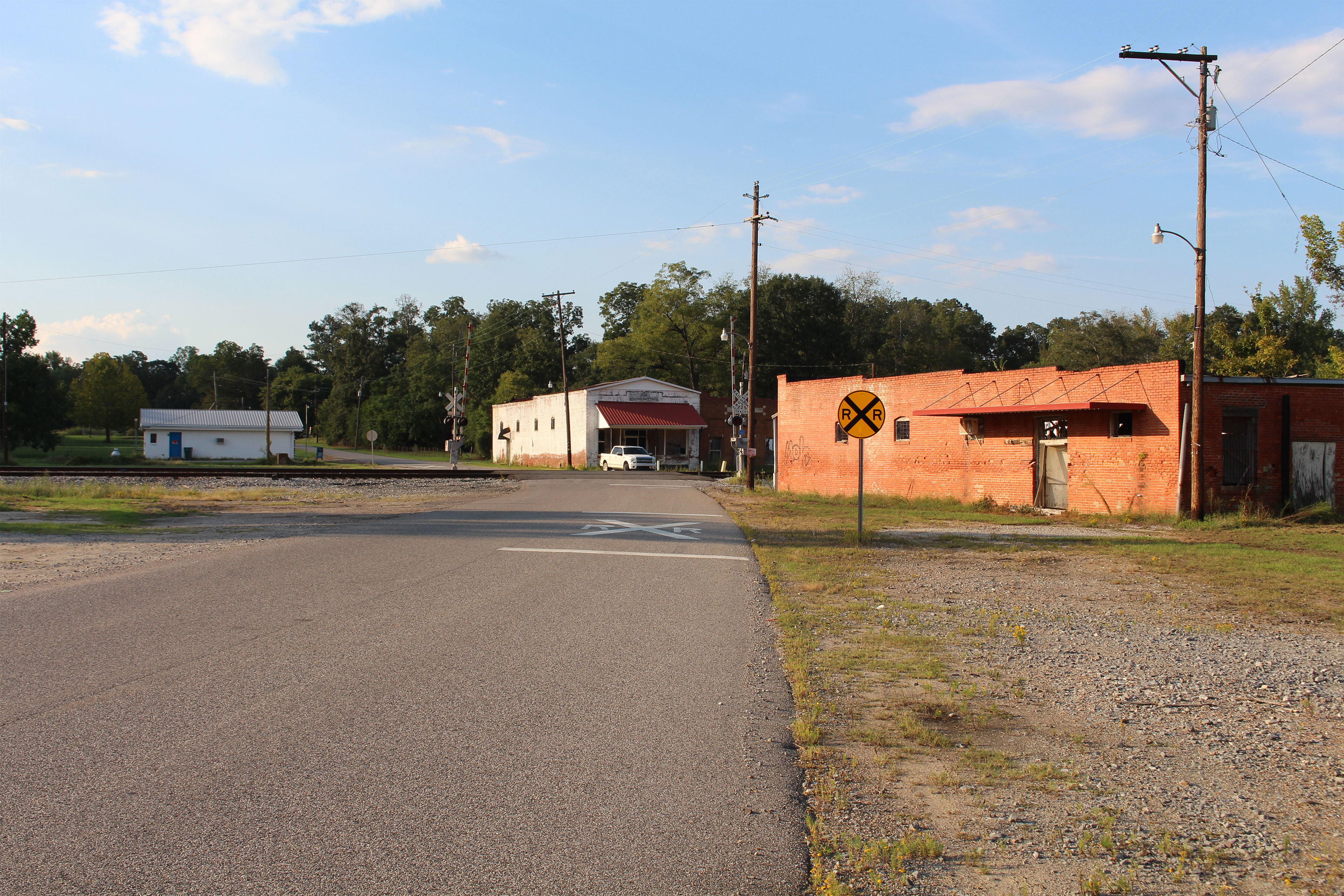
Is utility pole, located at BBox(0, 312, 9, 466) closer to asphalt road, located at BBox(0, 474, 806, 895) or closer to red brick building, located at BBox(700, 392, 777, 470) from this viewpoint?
red brick building, located at BBox(700, 392, 777, 470)

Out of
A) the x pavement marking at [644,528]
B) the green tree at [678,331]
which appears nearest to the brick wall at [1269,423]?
the x pavement marking at [644,528]

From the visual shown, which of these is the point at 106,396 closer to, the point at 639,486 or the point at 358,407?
the point at 358,407

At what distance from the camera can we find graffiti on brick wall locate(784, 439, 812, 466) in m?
34.8

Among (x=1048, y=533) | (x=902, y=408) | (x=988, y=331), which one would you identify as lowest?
(x=1048, y=533)

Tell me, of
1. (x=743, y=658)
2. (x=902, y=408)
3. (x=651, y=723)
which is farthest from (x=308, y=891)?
(x=902, y=408)

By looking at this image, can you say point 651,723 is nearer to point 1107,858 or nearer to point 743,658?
point 743,658

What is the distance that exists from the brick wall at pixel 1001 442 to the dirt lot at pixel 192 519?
486 inches

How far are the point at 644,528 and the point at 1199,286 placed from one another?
46.5 feet

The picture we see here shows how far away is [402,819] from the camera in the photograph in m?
4.16

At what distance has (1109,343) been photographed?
6806cm

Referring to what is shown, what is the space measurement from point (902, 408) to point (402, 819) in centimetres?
2722

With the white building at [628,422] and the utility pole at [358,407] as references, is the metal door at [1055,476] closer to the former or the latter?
the white building at [628,422]

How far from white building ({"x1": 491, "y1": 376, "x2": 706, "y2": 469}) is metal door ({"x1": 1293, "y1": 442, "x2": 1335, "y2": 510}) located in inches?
1598

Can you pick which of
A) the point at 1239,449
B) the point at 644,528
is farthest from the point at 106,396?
the point at 1239,449
